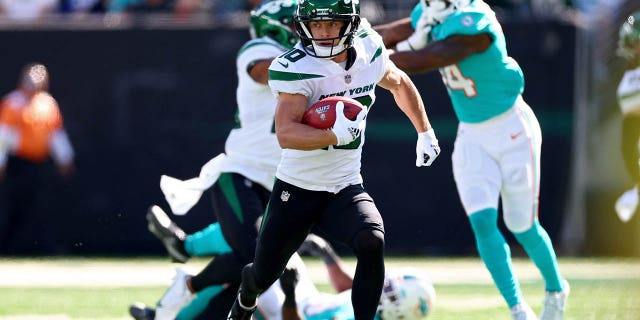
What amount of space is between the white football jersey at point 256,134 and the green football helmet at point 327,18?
0.91 meters

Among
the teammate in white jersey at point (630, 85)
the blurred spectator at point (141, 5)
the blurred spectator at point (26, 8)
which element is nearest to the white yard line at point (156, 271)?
the teammate in white jersey at point (630, 85)

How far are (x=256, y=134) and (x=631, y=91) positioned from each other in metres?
4.50

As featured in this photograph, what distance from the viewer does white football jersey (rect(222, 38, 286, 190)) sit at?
6.15m

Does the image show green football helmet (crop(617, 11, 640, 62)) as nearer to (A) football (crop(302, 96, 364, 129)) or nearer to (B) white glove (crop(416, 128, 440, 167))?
(B) white glove (crop(416, 128, 440, 167))

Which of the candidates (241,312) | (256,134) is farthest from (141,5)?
(241,312)

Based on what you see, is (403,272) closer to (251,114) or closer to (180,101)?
(251,114)

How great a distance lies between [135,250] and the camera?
1237cm

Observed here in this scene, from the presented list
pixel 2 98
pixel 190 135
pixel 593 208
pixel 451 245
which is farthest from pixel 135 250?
pixel 593 208

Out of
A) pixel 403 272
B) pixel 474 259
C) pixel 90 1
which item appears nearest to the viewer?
pixel 403 272

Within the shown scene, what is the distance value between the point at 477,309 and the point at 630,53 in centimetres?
301

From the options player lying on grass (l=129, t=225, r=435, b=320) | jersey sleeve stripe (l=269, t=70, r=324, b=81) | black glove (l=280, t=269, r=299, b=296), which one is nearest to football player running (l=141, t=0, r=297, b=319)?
player lying on grass (l=129, t=225, r=435, b=320)

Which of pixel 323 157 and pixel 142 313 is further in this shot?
pixel 142 313

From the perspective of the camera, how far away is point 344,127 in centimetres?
493

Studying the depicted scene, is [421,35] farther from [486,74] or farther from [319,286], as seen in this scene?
[319,286]
